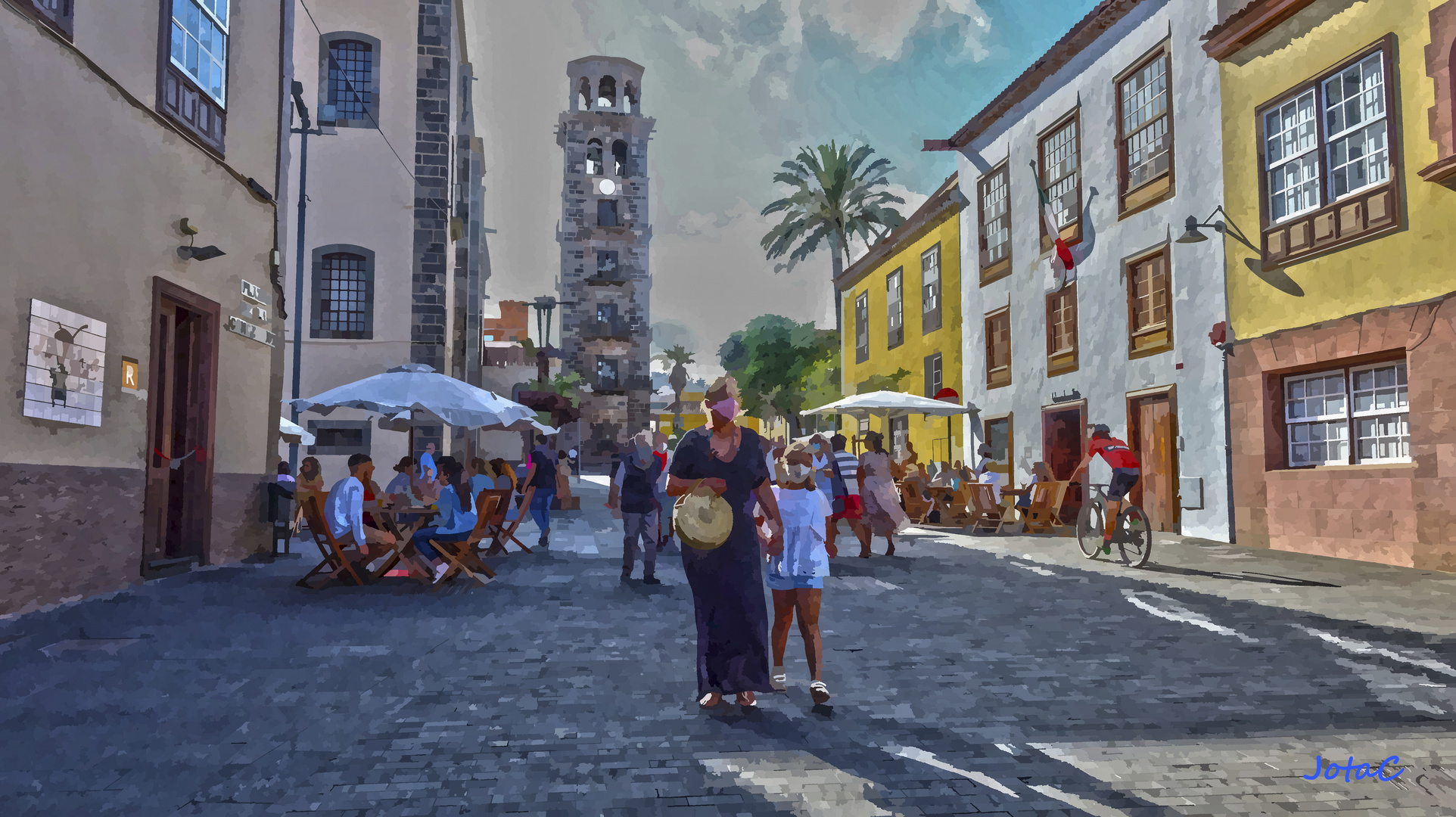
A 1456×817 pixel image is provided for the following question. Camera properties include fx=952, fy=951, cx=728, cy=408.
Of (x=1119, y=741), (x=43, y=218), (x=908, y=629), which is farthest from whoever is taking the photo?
(x=43, y=218)

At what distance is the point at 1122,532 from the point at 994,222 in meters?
13.7

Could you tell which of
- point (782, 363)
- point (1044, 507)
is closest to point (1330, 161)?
point (1044, 507)

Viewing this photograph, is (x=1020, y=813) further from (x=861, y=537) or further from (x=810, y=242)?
(x=810, y=242)

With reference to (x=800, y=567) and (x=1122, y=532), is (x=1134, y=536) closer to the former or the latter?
(x=1122, y=532)

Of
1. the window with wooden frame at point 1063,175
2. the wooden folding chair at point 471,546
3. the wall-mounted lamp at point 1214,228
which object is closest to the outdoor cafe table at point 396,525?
the wooden folding chair at point 471,546

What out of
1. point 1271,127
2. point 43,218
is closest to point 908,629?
point 43,218

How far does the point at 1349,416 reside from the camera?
1297 cm

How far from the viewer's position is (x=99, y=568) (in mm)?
9125

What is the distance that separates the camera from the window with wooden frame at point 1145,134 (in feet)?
55.8

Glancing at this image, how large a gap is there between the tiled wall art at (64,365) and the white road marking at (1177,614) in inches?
389

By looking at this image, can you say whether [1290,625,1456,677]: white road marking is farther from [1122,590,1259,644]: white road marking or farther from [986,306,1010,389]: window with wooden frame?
[986,306,1010,389]: window with wooden frame

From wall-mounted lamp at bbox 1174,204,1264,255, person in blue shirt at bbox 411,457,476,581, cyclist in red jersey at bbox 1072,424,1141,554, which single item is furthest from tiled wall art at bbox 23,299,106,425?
wall-mounted lamp at bbox 1174,204,1264,255

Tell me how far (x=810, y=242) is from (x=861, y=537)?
29.9 metres

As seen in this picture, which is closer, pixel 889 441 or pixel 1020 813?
pixel 1020 813
